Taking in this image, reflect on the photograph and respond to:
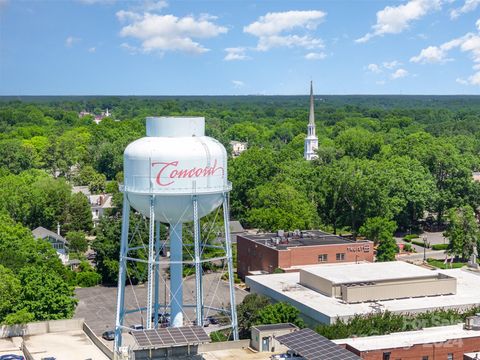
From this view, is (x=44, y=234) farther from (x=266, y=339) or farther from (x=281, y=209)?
(x=266, y=339)

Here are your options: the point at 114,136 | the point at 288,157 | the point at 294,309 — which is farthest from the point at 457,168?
the point at 114,136

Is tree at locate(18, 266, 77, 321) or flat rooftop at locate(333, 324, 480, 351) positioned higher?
flat rooftop at locate(333, 324, 480, 351)

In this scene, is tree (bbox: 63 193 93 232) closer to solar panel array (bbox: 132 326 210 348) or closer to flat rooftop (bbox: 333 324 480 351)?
solar panel array (bbox: 132 326 210 348)

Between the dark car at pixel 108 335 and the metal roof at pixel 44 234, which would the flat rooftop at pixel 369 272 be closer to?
the dark car at pixel 108 335

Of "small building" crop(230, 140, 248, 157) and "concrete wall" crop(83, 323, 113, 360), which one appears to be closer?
"concrete wall" crop(83, 323, 113, 360)

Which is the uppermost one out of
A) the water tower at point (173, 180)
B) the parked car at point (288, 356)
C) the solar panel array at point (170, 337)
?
the water tower at point (173, 180)

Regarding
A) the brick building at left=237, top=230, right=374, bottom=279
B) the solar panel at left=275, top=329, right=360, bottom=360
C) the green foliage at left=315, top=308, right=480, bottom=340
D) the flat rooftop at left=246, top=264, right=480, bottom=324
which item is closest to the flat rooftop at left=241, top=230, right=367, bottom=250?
the brick building at left=237, top=230, right=374, bottom=279

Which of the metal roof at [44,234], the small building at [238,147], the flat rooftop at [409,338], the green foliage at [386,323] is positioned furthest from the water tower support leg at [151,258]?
the small building at [238,147]
